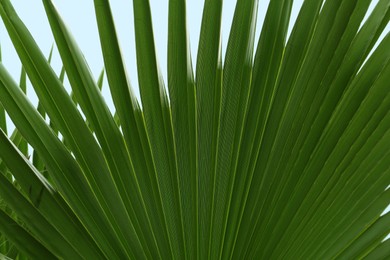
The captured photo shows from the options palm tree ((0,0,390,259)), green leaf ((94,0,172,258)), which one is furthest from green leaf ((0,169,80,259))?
green leaf ((94,0,172,258))

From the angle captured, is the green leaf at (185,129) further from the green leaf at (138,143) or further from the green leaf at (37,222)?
the green leaf at (37,222)

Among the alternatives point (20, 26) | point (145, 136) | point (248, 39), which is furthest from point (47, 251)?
point (248, 39)

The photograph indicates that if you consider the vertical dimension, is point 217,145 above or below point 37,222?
above


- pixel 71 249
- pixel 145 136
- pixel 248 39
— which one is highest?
pixel 248 39

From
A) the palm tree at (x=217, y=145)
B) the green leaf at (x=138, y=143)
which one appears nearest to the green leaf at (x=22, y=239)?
the palm tree at (x=217, y=145)

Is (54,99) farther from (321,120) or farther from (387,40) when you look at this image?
(387,40)

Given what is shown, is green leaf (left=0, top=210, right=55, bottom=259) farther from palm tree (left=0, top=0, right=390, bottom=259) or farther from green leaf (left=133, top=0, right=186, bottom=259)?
green leaf (left=133, top=0, right=186, bottom=259)

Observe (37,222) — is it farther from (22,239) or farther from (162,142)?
(162,142)

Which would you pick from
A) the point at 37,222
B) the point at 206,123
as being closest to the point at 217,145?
the point at 206,123
